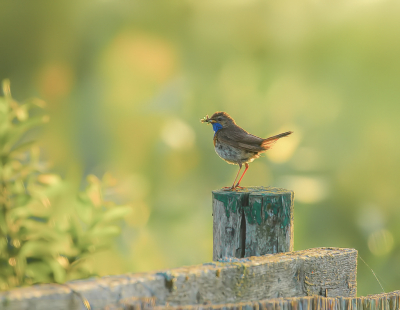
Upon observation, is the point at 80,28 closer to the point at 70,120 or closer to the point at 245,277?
the point at 70,120

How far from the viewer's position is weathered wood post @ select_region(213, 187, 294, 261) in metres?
2.40

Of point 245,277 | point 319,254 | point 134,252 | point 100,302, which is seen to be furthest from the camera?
point 134,252

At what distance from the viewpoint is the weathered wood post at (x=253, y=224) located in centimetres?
240

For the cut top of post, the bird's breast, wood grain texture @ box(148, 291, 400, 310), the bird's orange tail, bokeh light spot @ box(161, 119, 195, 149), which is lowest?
wood grain texture @ box(148, 291, 400, 310)

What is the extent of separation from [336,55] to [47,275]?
4378mm

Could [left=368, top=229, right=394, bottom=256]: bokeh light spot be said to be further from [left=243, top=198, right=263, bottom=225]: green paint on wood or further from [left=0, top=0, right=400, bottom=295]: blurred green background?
[left=243, top=198, right=263, bottom=225]: green paint on wood

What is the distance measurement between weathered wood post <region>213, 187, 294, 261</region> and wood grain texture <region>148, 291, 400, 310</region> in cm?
51

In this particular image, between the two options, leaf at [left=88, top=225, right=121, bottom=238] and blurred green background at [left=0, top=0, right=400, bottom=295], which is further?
blurred green background at [left=0, top=0, right=400, bottom=295]

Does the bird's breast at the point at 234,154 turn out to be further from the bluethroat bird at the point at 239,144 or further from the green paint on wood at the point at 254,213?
the green paint on wood at the point at 254,213

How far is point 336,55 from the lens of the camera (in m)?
5.82

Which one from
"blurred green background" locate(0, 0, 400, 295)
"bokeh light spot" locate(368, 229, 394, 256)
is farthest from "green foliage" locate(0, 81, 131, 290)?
"bokeh light spot" locate(368, 229, 394, 256)

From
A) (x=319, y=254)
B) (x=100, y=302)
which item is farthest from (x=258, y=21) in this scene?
(x=100, y=302)

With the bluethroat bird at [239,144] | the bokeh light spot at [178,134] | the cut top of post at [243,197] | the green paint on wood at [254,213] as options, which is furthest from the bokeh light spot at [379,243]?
the green paint on wood at [254,213]

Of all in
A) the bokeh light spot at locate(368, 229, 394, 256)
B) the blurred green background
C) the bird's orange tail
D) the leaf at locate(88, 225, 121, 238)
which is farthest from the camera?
the bokeh light spot at locate(368, 229, 394, 256)
